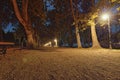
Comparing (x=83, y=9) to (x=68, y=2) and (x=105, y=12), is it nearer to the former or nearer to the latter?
(x=68, y=2)

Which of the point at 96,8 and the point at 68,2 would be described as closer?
the point at 96,8

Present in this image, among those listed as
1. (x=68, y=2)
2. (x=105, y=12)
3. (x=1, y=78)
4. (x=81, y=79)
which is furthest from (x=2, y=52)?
(x=68, y=2)

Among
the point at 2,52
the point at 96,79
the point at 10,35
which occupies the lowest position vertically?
the point at 96,79

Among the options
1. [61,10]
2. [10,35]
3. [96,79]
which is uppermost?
[61,10]

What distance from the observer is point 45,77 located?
24.8 feet

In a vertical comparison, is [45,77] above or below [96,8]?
below

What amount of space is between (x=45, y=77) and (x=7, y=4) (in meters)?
28.8

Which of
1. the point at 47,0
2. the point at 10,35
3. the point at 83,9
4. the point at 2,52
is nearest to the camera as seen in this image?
the point at 2,52

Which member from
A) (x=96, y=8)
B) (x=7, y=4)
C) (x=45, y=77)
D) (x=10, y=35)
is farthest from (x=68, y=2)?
(x=45, y=77)

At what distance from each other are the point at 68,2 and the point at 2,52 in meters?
22.6

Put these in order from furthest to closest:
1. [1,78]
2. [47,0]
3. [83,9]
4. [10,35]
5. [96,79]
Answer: [10,35]
[83,9]
[47,0]
[1,78]
[96,79]

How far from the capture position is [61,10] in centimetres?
3825

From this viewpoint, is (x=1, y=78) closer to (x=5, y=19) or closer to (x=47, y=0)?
(x=47, y=0)

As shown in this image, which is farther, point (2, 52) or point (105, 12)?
point (105, 12)
